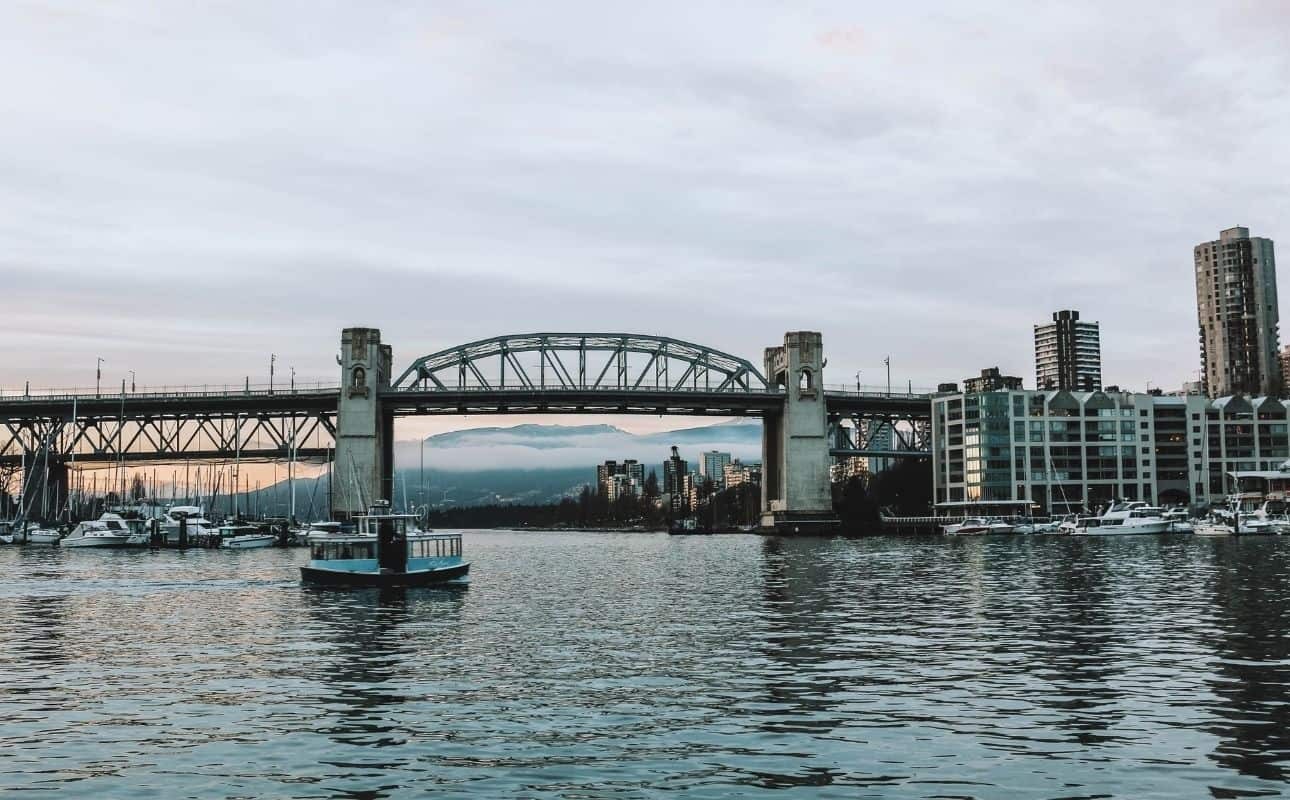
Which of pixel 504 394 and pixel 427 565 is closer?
pixel 427 565

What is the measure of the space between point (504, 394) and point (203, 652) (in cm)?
14868

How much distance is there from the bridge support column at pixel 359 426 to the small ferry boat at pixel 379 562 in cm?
10484

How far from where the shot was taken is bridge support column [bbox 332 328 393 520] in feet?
587

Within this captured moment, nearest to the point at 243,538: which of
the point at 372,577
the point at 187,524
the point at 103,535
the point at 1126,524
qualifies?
the point at 187,524

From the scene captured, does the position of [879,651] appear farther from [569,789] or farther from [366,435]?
[366,435]

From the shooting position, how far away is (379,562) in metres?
71.2

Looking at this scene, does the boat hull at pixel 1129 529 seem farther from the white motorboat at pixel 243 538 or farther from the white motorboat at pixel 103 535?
the white motorboat at pixel 103 535

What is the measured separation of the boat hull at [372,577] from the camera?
70.9 metres

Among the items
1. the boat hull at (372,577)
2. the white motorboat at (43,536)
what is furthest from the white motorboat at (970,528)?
the boat hull at (372,577)

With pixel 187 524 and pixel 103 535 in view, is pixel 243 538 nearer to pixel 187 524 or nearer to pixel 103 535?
pixel 187 524

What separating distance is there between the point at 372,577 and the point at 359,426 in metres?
117

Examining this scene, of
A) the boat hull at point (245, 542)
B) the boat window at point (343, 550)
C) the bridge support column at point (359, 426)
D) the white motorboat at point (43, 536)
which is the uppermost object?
the bridge support column at point (359, 426)

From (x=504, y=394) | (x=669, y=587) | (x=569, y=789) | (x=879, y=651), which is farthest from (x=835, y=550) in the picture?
(x=569, y=789)

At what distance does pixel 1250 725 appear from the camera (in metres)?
25.7
